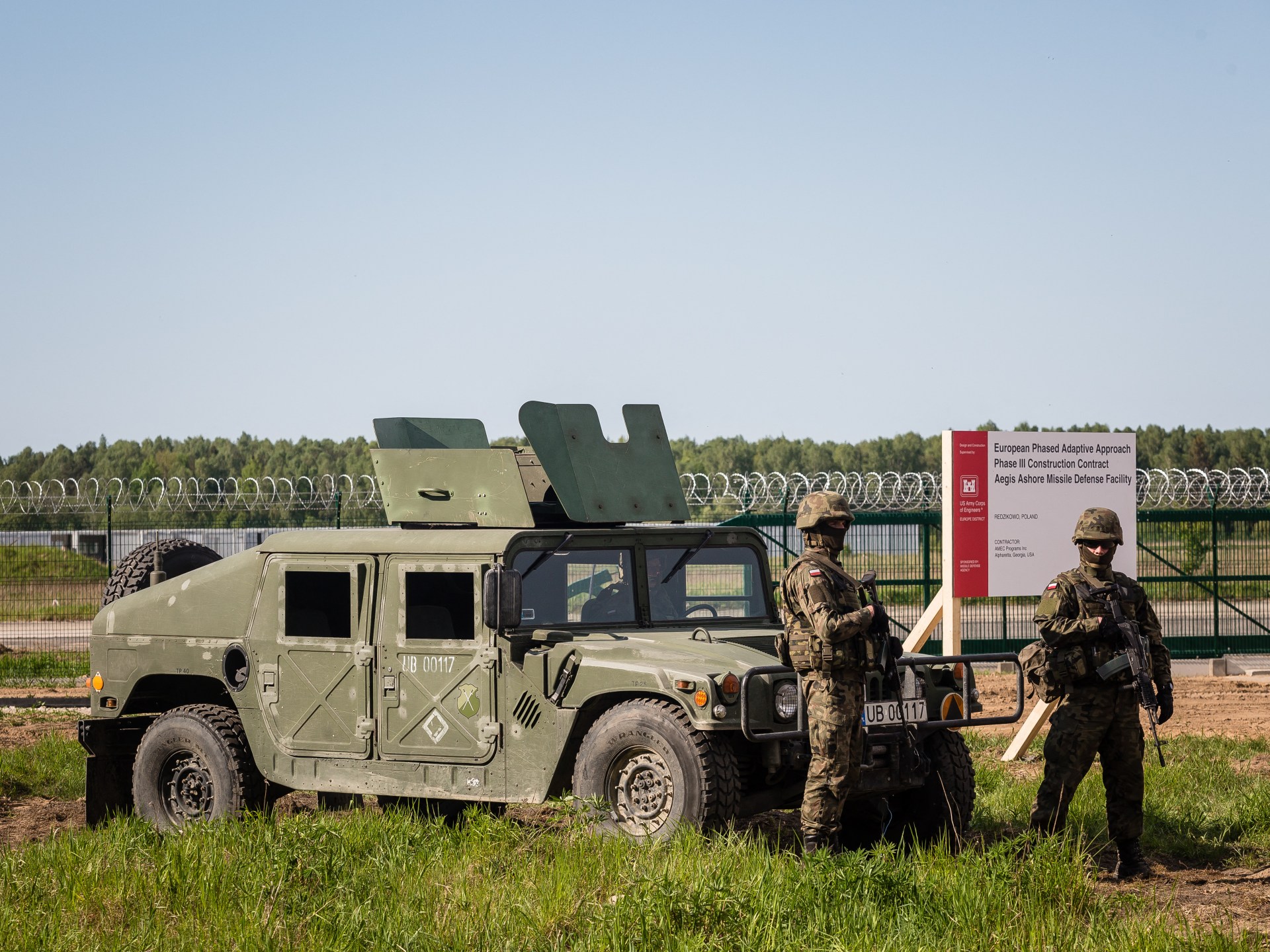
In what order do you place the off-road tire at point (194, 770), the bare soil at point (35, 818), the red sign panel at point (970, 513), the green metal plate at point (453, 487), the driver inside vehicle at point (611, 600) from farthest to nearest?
the red sign panel at point (970, 513) → the bare soil at point (35, 818) → the off-road tire at point (194, 770) → the green metal plate at point (453, 487) → the driver inside vehicle at point (611, 600)

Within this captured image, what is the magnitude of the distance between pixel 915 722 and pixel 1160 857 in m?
1.78

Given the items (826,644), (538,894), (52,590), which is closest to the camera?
(538,894)

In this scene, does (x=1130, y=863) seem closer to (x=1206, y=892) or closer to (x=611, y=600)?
(x=1206, y=892)

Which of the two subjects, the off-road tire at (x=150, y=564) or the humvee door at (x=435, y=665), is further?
the off-road tire at (x=150, y=564)

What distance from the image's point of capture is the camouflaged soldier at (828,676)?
6957mm

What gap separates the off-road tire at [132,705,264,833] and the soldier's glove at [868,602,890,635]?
144 inches

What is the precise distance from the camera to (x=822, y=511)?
23.8 feet

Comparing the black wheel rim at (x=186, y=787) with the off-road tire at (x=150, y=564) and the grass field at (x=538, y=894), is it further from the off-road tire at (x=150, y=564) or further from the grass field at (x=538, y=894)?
the off-road tire at (x=150, y=564)

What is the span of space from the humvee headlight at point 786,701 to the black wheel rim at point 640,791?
0.58 metres

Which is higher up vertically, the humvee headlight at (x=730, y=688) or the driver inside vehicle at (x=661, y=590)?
the driver inside vehicle at (x=661, y=590)

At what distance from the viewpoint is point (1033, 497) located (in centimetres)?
1173

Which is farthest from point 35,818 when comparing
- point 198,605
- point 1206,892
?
point 1206,892

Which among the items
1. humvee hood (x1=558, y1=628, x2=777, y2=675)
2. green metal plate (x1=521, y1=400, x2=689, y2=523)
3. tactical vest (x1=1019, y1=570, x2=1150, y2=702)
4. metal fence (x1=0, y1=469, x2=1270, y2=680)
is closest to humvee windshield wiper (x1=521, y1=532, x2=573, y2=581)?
green metal plate (x1=521, y1=400, x2=689, y2=523)

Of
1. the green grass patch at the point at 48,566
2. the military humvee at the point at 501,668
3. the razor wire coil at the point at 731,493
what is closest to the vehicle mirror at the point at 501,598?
the military humvee at the point at 501,668
